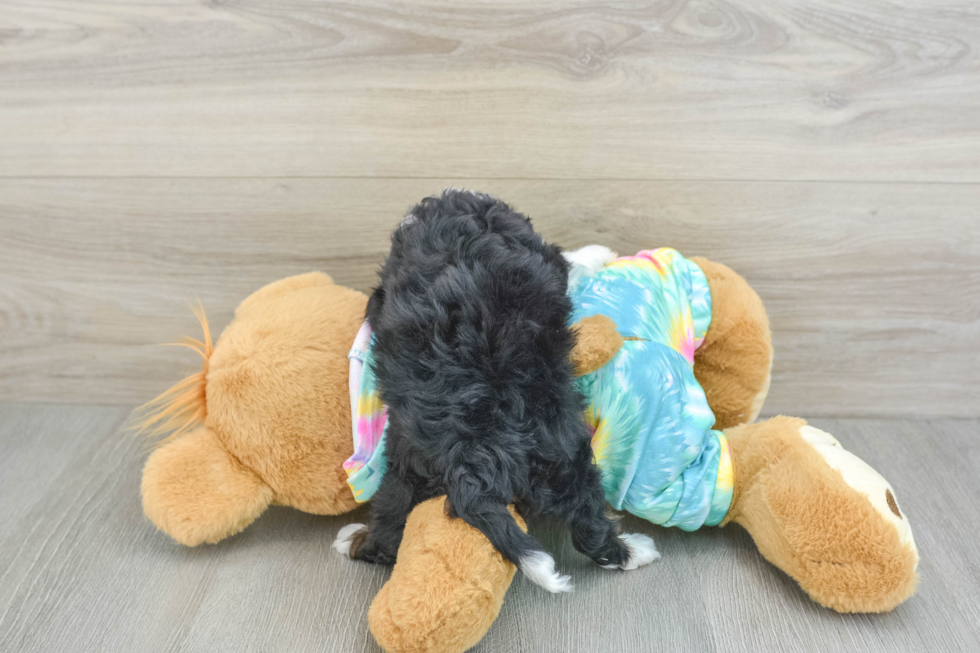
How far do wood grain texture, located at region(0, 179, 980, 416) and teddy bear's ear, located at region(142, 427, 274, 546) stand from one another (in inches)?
12.2

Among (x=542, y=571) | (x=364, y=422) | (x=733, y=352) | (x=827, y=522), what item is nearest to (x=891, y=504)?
(x=827, y=522)

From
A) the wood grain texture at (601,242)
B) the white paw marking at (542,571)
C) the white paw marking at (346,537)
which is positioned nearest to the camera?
the white paw marking at (542,571)

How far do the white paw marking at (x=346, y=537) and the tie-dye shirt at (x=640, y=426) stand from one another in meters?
0.06

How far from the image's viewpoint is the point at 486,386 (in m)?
0.59

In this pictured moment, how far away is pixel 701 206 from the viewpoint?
36.2 inches

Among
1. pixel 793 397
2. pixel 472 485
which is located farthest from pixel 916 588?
pixel 472 485

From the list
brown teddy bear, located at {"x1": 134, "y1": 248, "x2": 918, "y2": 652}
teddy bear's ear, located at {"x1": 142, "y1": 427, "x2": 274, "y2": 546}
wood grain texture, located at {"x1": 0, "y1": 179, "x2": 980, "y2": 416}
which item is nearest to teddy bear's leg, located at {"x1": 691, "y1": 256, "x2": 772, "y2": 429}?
brown teddy bear, located at {"x1": 134, "y1": 248, "x2": 918, "y2": 652}

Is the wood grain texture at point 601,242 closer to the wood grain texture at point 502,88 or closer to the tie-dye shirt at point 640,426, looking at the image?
the wood grain texture at point 502,88

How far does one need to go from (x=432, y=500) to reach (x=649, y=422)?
25cm

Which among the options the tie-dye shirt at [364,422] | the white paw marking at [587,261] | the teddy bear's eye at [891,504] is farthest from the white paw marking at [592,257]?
the teddy bear's eye at [891,504]

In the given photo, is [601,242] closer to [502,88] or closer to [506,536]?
[502,88]

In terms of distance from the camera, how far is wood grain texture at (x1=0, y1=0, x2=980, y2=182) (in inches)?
33.0

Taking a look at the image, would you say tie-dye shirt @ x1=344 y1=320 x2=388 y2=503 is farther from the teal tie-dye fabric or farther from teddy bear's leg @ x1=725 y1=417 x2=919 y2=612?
teddy bear's leg @ x1=725 y1=417 x2=919 y2=612

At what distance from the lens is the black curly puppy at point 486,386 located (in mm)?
586
